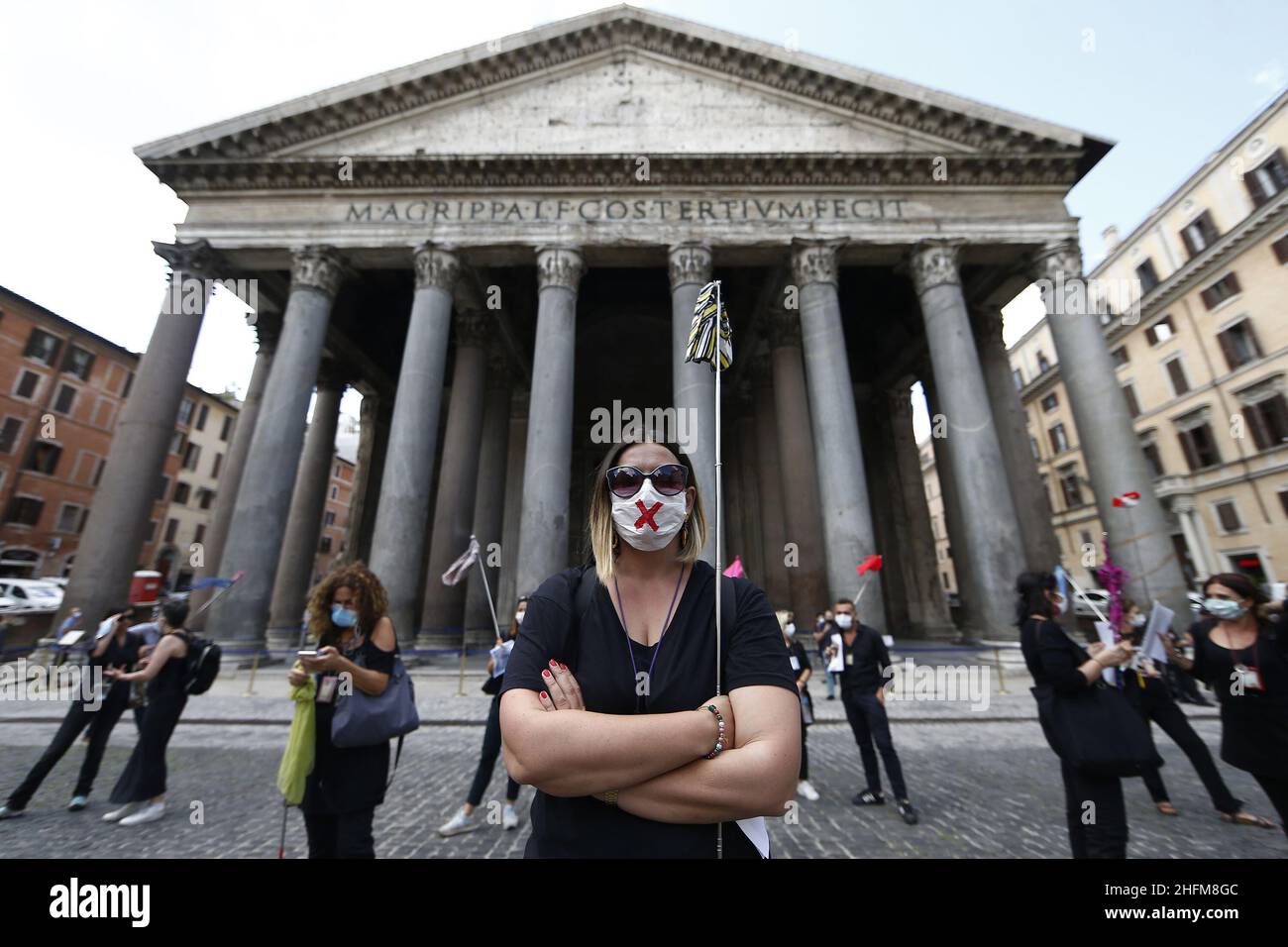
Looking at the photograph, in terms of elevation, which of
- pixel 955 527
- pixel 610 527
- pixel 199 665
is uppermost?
pixel 955 527

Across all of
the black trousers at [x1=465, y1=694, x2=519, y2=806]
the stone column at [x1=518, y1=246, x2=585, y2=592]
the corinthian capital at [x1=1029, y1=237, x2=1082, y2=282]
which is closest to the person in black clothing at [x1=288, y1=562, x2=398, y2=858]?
the black trousers at [x1=465, y1=694, x2=519, y2=806]

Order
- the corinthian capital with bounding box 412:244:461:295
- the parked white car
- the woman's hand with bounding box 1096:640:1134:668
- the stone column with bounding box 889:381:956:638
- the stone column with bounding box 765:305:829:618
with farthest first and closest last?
the parked white car
the stone column with bounding box 889:381:956:638
the stone column with bounding box 765:305:829:618
the corinthian capital with bounding box 412:244:461:295
the woman's hand with bounding box 1096:640:1134:668

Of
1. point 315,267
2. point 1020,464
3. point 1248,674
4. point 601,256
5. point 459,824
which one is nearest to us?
point 1248,674

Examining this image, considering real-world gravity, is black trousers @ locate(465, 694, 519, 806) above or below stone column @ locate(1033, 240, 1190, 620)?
below

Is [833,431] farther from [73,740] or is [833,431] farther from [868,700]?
[73,740]

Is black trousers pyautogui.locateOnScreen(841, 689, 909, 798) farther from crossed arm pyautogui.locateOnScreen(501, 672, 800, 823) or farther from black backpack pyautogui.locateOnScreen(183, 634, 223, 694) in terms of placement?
black backpack pyautogui.locateOnScreen(183, 634, 223, 694)

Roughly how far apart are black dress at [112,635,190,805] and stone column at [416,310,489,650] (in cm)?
1093

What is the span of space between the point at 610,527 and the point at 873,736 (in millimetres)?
5316

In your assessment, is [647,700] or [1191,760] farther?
[1191,760]

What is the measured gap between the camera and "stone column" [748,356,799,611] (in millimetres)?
19188

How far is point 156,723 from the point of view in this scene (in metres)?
5.33

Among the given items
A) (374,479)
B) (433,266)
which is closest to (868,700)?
(433,266)

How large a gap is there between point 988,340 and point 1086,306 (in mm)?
3941
